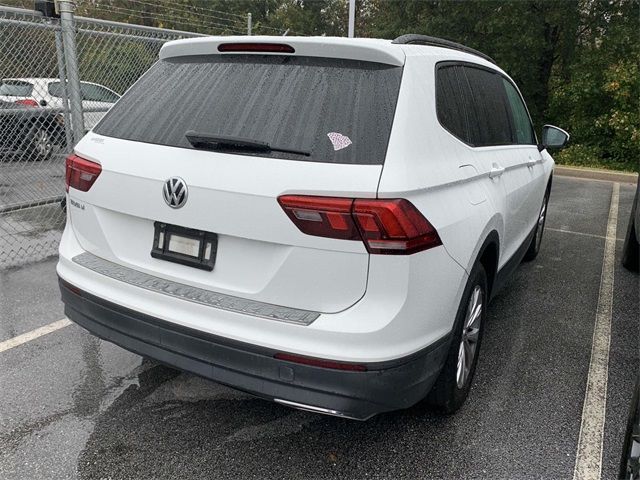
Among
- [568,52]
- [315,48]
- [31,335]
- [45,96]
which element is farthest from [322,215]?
[568,52]

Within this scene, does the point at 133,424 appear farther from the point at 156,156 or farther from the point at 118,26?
the point at 118,26

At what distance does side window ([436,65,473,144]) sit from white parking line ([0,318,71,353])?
282 centimetres

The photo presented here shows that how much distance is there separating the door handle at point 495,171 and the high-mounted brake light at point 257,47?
4.19 feet

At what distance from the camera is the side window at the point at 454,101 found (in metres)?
2.50

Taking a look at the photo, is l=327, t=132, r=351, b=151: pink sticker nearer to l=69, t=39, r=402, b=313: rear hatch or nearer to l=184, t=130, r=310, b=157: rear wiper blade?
l=69, t=39, r=402, b=313: rear hatch

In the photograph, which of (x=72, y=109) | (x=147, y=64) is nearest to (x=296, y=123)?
(x=72, y=109)

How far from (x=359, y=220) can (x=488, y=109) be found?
1.80 meters

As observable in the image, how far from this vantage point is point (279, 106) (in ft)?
7.32

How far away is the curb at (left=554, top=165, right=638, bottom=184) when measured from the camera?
457 inches

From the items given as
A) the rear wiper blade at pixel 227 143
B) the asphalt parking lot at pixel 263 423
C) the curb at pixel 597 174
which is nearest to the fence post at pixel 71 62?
the asphalt parking lot at pixel 263 423

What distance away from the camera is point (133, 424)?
105 inches

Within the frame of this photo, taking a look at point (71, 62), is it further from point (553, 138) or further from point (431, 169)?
point (553, 138)

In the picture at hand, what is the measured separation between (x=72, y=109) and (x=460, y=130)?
3.97 metres

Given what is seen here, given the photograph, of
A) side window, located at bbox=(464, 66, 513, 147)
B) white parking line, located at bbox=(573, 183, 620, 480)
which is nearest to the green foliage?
white parking line, located at bbox=(573, 183, 620, 480)
